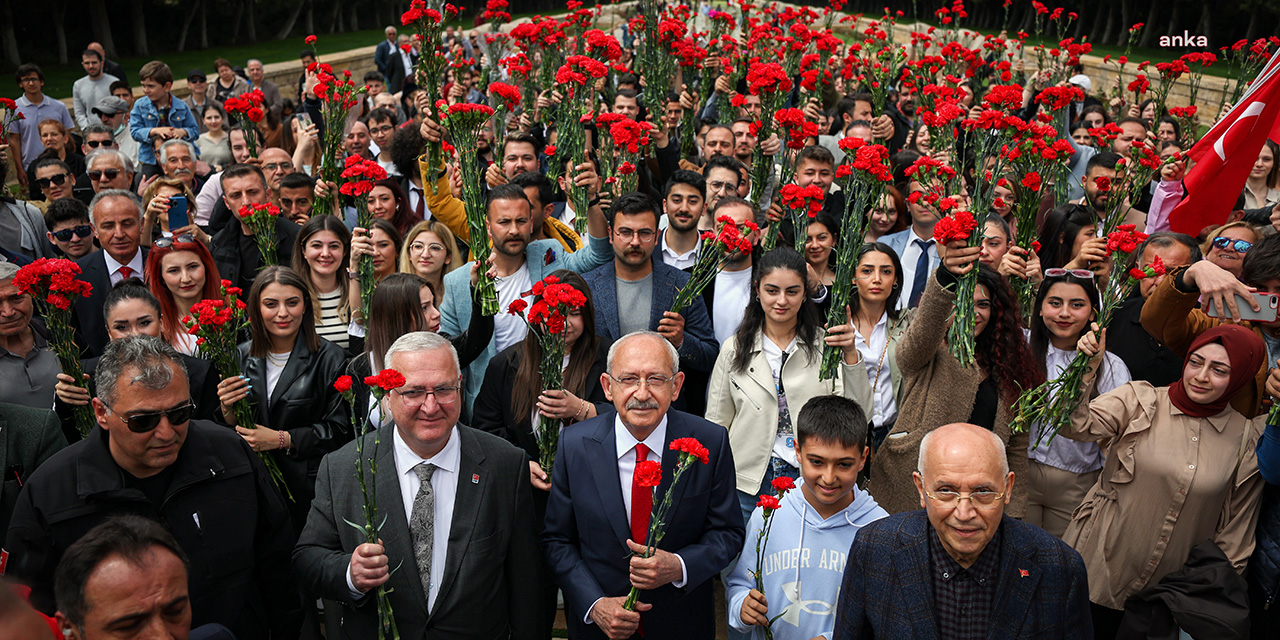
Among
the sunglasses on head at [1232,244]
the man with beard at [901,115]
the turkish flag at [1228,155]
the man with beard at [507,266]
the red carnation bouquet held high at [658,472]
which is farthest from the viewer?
the man with beard at [901,115]

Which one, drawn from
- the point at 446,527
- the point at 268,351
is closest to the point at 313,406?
the point at 268,351

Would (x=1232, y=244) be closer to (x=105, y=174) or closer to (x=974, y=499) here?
(x=974, y=499)

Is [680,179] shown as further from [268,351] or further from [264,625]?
[264,625]

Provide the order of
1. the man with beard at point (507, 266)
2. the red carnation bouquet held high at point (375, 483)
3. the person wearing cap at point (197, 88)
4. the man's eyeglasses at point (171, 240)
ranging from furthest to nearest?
the person wearing cap at point (197, 88), the man's eyeglasses at point (171, 240), the man with beard at point (507, 266), the red carnation bouquet held high at point (375, 483)

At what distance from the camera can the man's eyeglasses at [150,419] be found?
10.3ft

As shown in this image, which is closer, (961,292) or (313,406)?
(961,292)

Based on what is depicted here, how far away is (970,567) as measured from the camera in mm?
2660

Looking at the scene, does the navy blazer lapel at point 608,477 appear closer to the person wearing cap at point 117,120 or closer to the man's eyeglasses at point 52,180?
the man's eyeglasses at point 52,180

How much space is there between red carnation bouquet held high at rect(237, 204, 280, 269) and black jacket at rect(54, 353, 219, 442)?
981 millimetres

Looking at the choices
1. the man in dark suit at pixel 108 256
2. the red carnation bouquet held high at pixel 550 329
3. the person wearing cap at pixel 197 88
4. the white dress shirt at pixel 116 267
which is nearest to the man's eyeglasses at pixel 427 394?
the red carnation bouquet held high at pixel 550 329

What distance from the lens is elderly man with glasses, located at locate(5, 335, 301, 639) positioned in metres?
3.12

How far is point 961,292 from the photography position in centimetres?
380

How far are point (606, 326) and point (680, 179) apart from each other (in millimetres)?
1338

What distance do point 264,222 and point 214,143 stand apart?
5.10 metres
